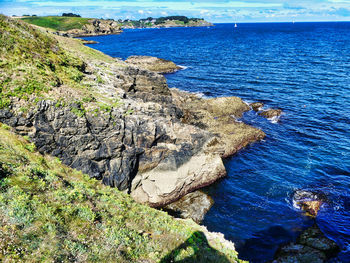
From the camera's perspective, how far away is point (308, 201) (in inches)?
949

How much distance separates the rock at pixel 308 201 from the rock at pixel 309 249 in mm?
2711

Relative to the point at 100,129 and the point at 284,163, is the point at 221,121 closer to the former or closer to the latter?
the point at 284,163

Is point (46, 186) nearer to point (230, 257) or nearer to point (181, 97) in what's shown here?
point (230, 257)

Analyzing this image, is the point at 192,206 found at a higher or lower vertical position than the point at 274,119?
lower

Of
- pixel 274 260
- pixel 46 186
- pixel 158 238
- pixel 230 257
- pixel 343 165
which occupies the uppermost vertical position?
pixel 46 186

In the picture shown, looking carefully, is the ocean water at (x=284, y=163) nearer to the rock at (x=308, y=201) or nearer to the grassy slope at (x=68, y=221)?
the rock at (x=308, y=201)

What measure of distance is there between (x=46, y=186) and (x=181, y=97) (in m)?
34.8

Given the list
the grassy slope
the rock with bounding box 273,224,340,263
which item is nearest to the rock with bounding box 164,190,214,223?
the grassy slope

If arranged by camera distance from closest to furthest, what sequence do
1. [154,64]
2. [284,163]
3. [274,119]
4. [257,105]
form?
[284,163]
[274,119]
[257,105]
[154,64]

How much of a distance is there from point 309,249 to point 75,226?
56.2ft

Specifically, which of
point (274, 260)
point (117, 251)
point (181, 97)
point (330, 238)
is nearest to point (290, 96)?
point (181, 97)

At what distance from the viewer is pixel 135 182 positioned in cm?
2372

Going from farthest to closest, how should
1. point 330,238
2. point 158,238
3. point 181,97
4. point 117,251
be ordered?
point 181,97 → point 330,238 → point 158,238 → point 117,251

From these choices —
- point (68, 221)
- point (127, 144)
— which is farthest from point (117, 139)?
point (68, 221)
